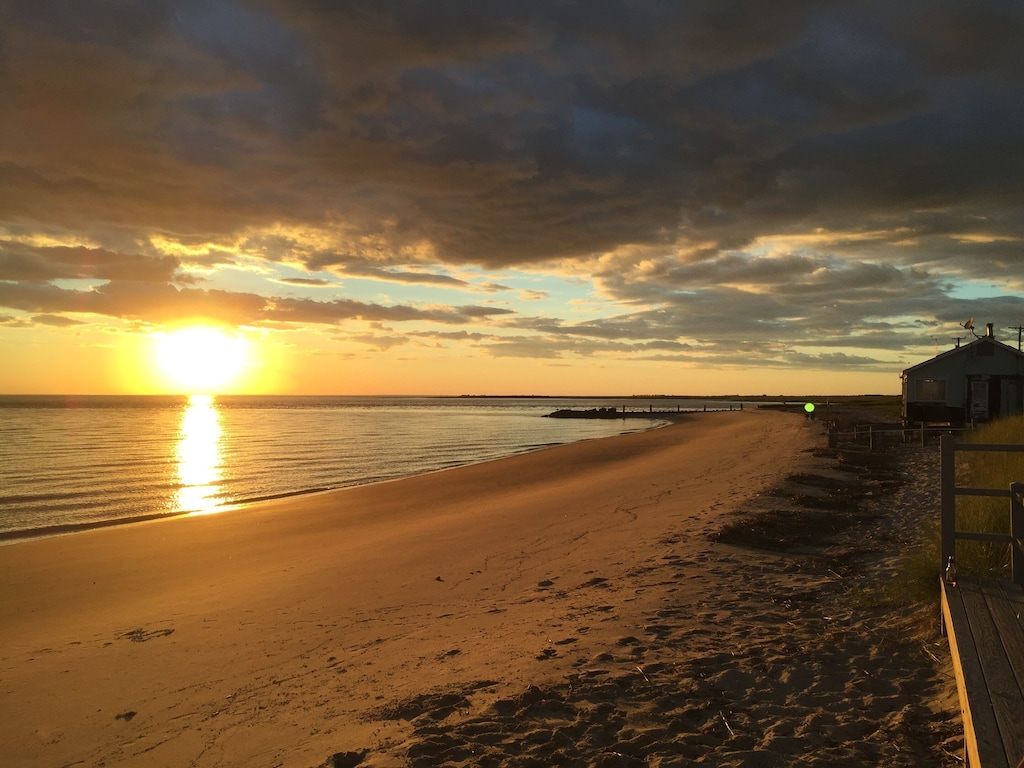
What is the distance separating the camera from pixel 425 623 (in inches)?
Answer: 311

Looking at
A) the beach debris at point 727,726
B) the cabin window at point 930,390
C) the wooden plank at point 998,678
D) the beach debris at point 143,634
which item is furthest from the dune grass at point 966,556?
the cabin window at point 930,390

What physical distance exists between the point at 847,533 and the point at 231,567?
35.0ft

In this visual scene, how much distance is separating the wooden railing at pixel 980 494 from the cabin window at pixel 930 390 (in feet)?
104

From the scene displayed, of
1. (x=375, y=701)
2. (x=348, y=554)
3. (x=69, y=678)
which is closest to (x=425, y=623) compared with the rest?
(x=375, y=701)

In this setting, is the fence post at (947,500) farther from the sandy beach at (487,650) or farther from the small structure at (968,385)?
the small structure at (968,385)

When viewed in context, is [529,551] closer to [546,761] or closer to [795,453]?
[546,761]

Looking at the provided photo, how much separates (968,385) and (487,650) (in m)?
34.4

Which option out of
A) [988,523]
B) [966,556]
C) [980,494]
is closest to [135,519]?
[966,556]

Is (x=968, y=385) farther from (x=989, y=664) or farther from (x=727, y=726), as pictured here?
(x=727, y=726)

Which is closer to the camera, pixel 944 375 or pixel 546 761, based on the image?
pixel 546 761

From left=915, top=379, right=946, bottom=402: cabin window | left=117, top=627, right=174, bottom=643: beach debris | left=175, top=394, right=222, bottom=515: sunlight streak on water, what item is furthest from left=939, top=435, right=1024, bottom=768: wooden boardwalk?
left=915, top=379, right=946, bottom=402: cabin window

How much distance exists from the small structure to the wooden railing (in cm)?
3017

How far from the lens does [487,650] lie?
21.6 feet

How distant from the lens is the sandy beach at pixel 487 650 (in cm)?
482
